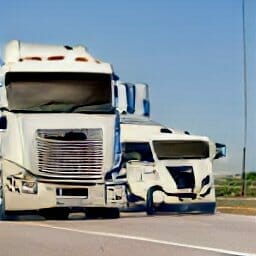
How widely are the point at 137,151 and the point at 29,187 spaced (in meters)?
3.52

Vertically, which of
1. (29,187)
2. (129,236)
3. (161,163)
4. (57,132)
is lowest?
(129,236)

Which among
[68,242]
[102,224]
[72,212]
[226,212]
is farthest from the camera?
[226,212]

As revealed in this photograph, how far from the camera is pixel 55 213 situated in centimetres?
2280

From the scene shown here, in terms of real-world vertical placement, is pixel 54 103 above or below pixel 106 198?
above

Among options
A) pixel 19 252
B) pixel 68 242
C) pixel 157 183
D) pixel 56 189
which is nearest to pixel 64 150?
pixel 56 189

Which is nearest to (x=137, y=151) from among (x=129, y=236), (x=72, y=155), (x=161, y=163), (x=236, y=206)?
(x=161, y=163)

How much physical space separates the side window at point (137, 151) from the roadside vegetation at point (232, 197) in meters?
2.54

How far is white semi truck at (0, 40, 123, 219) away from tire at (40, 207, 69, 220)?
127 millimetres

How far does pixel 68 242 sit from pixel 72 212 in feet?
23.8

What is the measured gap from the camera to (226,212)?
28.0 m

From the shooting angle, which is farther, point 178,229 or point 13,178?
point 13,178

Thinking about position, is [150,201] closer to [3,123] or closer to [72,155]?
[72,155]

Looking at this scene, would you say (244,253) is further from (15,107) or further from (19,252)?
(15,107)

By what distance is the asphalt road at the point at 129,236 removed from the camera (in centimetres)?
1369
